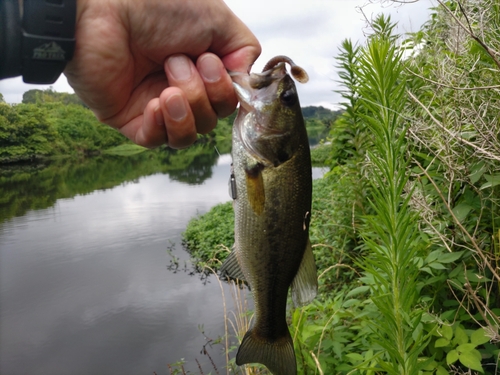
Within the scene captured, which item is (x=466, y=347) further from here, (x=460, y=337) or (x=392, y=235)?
(x=392, y=235)

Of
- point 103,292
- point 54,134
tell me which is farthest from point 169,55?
point 54,134

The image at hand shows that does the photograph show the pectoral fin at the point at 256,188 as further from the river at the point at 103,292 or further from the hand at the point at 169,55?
the river at the point at 103,292

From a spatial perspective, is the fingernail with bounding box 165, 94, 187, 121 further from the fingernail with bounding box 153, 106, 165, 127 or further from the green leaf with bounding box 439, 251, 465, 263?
the green leaf with bounding box 439, 251, 465, 263

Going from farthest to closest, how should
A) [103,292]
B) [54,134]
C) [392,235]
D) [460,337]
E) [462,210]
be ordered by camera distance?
[54,134]
[103,292]
[462,210]
[460,337]
[392,235]

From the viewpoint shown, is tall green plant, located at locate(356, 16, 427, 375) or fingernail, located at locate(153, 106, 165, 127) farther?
fingernail, located at locate(153, 106, 165, 127)

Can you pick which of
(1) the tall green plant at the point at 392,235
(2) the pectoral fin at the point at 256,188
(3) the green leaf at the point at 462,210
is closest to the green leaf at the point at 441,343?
(1) the tall green plant at the point at 392,235

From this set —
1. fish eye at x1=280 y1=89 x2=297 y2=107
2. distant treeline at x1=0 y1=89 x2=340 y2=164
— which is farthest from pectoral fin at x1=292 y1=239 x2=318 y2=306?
distant treeline at x1=0 y1=89 x2=340 y2=164
